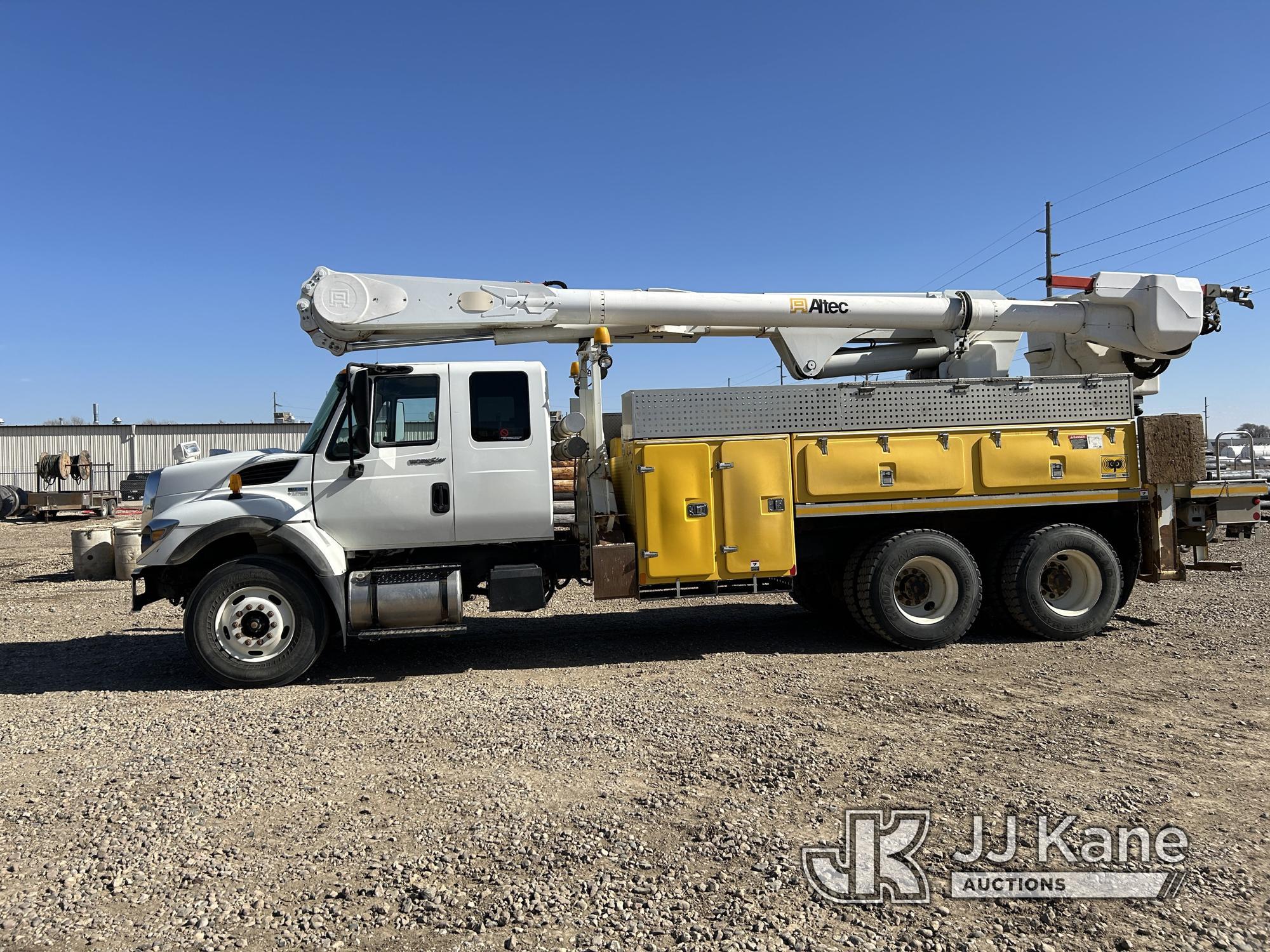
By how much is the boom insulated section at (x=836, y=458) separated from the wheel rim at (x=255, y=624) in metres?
2.95

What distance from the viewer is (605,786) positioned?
169 inches

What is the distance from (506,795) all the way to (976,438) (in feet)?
17.6

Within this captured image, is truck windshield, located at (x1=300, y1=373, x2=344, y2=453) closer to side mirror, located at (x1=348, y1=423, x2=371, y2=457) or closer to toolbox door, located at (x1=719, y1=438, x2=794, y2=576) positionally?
side mirror, located at (x1=348, y1=423, x2=371, y2=457)

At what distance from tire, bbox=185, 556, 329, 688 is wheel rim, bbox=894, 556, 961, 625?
16.8ft

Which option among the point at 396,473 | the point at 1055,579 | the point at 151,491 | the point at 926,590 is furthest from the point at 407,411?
the point at 1055,579

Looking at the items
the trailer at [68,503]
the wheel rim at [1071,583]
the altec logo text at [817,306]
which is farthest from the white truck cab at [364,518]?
the trailer at [68,503]

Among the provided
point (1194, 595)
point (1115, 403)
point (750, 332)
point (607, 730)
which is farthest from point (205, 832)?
point (1194, 595)

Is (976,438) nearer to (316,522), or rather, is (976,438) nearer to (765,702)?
(765,702)

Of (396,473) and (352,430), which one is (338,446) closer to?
(352,430)

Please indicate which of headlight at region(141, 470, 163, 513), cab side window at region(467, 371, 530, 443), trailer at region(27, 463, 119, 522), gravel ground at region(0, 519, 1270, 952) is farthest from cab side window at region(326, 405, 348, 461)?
trailer at region(27, 463, 119, 522)

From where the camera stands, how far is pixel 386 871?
3.40m

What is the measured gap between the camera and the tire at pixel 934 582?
23.5 ft

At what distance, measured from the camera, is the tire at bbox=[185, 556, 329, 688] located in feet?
20.7

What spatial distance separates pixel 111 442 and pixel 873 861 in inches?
1580
